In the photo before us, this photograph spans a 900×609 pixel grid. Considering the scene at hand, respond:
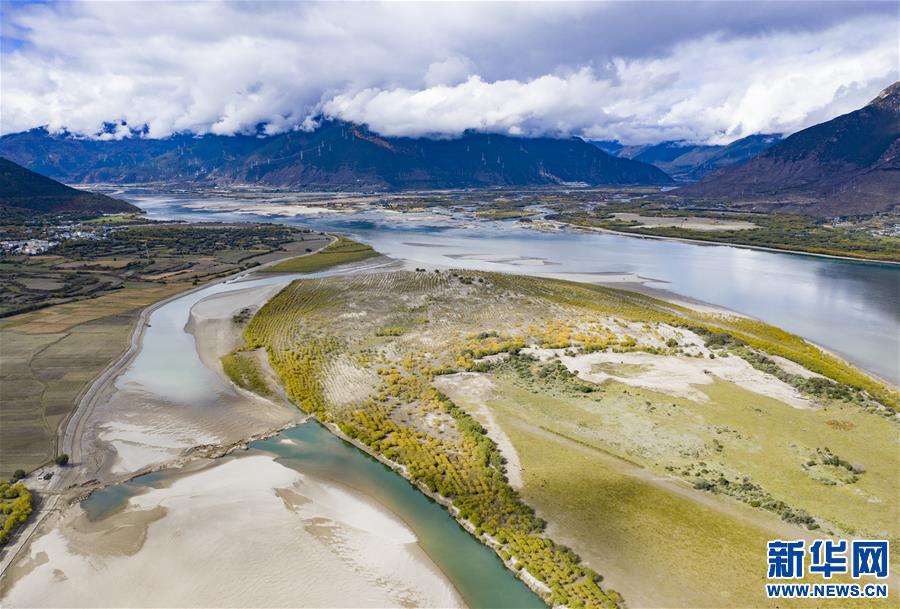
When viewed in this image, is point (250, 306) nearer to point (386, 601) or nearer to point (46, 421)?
point (46, 421)

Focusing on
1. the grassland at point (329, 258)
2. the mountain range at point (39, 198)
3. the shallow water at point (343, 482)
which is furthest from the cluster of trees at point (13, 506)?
the mountain range at point (39, 198)

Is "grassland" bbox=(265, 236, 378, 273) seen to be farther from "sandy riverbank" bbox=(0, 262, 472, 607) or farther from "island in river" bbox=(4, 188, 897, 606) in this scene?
"sandy riverbank" bbox=(0, 262, 472, 607)

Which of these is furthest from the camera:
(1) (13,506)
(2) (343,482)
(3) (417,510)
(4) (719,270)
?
(4) (719,270)

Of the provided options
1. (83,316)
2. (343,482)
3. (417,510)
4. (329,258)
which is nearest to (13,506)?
(343,482)

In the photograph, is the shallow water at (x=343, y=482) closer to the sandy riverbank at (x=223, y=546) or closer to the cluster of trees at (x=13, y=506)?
the sandy riverbank at (x=223, y=546)

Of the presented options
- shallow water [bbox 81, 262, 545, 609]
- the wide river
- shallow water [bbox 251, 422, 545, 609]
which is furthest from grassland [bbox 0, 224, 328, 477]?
the wide river

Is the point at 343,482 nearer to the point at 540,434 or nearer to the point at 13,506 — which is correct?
the point at 540,434

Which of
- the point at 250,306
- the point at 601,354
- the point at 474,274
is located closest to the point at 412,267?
the point at 474,274

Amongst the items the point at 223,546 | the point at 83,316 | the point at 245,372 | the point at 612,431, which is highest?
the point at 83,316
